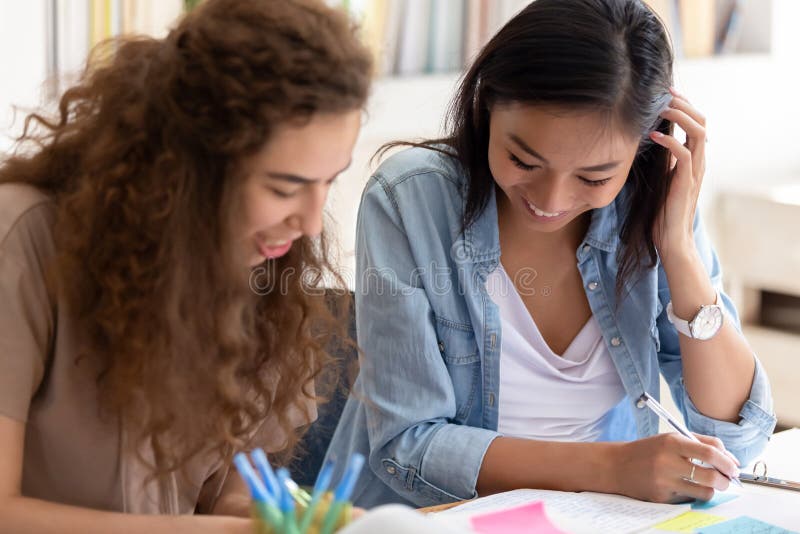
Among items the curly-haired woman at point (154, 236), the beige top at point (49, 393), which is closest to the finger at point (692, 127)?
the curly-haired woman at point (154, 236)

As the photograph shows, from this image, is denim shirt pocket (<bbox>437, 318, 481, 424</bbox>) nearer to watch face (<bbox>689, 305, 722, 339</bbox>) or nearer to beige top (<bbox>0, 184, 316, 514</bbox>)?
watch face (<bbox>689, 305, 722, 339</bbox>)

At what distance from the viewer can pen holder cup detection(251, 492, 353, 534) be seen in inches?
31.4

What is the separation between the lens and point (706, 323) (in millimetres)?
1435

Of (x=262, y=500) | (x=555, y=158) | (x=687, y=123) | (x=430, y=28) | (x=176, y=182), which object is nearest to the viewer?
(x=262, y=500)

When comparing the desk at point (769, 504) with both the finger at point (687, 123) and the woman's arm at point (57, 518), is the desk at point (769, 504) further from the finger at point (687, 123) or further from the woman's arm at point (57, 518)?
the finger at point (687, 123)

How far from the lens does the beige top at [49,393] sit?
0.95 m

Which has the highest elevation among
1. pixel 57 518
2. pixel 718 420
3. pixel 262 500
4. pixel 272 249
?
pixel 272 249

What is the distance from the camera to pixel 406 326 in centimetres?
138

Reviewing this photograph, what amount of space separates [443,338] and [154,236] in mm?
581

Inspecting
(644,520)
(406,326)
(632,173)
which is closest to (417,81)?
(632,173)

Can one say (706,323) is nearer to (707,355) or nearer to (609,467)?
(707,355)

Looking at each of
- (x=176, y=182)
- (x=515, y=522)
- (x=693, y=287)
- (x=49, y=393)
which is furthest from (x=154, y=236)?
(x=693, y=287)

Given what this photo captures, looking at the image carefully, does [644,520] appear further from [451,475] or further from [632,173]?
[632,173]

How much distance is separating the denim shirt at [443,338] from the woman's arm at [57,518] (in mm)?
429
